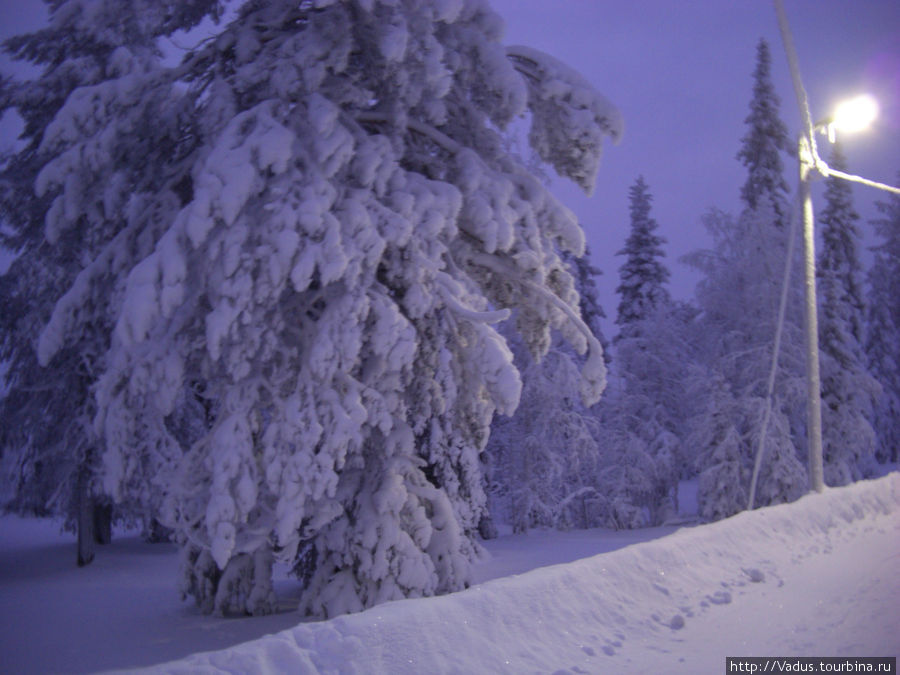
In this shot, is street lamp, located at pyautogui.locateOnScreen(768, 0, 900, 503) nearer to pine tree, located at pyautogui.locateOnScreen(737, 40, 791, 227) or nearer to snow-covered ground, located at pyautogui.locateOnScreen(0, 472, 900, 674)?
snow-covered ground, located at pyautogui.locateOnScreen(0, 472, 900, 674)

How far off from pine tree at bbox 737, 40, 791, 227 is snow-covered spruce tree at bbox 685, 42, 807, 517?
0.13ft

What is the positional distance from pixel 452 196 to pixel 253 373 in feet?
10.6

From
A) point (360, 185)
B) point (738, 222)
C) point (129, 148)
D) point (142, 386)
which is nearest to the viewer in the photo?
point (142, 386)

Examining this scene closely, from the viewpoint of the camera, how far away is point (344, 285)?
8.39m

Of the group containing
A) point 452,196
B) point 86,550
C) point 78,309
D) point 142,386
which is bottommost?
point 86,550

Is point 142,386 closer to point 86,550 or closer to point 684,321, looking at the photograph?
point 86,550

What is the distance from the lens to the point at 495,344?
8.63m

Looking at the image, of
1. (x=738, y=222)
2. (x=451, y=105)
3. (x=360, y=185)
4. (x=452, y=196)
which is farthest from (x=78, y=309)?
(x=738, y=222)

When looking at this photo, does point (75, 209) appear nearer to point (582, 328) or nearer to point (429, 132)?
point (429, 132)

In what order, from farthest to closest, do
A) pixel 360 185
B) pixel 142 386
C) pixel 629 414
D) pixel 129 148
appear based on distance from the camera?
pixel 629 414 < pixel 129 148 < pixel 360 185 < pixel 142 386

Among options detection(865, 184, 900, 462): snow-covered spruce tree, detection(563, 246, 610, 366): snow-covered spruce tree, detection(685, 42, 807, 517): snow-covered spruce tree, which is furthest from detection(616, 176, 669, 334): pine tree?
detection(865, 184, 900, 462): snow-covered spruce tree

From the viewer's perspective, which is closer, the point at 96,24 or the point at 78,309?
the point at 78,309

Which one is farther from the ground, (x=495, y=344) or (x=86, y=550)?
(x=495, y=344)

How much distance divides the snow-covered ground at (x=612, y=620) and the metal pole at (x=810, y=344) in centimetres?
83
